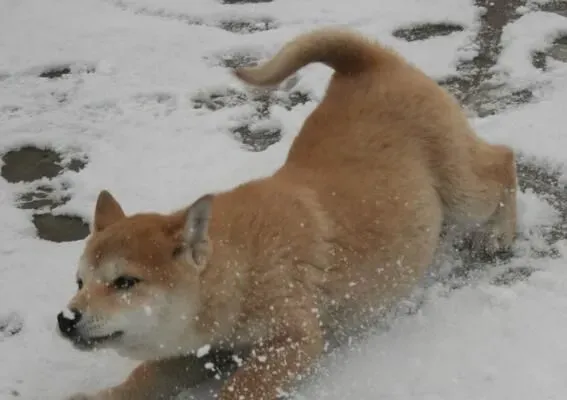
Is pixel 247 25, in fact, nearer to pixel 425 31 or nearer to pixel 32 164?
pixel 425 31

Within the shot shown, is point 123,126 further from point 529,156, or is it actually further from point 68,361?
point 529,156

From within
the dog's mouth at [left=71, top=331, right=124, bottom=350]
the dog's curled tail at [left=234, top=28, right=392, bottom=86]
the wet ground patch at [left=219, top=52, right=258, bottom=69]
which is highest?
the dog's curled tail at [left=234, top=28, right=392, bottom=86]

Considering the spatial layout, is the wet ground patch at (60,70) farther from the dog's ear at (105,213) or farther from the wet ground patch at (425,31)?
the dog's ear at (105,213)

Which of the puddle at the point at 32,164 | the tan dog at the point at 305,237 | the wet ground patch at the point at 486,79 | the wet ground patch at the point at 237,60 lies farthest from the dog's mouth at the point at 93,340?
the wet ground patch at the point at 237,60

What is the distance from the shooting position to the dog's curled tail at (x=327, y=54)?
3.36 m

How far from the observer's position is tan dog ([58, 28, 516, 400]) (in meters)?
2.54

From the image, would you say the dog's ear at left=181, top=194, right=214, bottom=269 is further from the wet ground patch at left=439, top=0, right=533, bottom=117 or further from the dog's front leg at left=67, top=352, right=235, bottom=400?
the wet ground patch at left=439, top=0, right=533, bottom=117

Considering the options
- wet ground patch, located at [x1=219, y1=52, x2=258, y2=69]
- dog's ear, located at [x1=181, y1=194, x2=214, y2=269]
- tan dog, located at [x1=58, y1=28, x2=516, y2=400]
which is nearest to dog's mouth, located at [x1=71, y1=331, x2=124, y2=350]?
tan dog, located at [x1=58, y1=28, x2=516, y2=400]

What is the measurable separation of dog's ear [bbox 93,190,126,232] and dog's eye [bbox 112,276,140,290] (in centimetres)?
27

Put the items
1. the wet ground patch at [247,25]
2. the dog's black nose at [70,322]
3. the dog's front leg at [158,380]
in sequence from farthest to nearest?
1. the wet ground patch at [247,25]
2. the dog's front leg at [158,380]
3. the dog's black nose at [70,322]

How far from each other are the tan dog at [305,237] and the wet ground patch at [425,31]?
157cm

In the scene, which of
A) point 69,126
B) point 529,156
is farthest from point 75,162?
point 529,156

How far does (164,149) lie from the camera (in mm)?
4223

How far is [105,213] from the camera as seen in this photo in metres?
2.78
